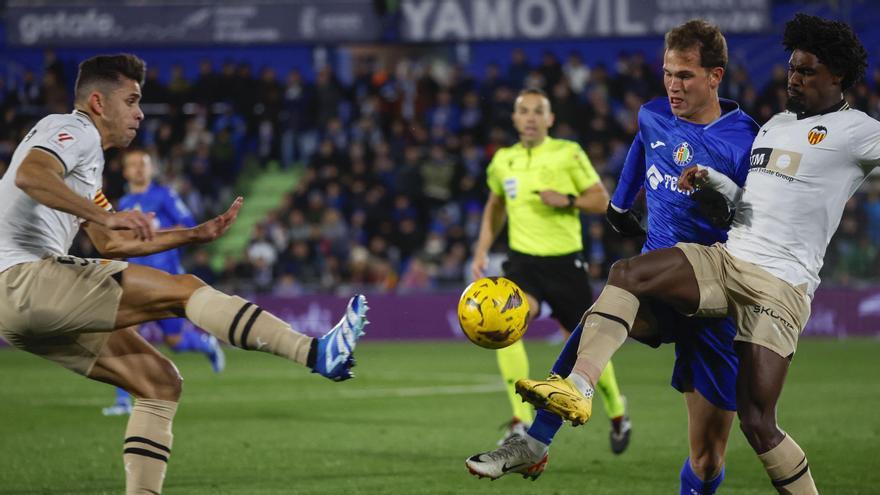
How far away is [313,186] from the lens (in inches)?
A: 938

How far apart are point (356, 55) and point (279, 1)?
17.1ft

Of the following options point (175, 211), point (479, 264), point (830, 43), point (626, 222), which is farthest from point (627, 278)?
point (175, 211)

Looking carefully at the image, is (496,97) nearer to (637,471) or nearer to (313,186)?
(313,186)

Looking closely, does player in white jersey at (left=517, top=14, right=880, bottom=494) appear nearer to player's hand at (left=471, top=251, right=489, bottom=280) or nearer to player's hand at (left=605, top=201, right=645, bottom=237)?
player's hand at (left=605, top=201, right=645, bottom=237)

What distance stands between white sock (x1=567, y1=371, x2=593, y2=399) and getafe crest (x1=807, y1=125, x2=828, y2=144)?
1.62 metres

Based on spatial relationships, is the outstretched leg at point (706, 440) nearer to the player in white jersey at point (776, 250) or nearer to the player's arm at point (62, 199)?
the player in white jersey at point (776, 250)

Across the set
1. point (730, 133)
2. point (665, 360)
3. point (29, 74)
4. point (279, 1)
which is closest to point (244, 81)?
point (279, 1)

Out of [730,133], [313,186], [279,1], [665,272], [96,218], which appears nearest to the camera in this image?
[96,218]

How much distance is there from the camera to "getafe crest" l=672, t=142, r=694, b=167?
623 centimetres

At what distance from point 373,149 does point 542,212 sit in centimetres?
1420

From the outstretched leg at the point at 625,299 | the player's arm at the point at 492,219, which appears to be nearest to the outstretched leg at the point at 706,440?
the outstretched leg at the point at 625,299

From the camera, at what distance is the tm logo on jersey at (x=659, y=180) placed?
6.29 meters

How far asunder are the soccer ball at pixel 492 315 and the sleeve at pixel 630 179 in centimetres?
92

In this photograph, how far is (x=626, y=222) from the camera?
6.65 meters
